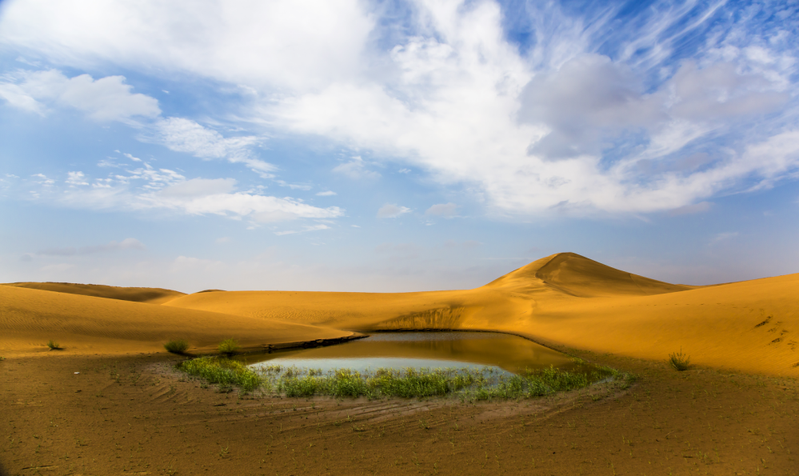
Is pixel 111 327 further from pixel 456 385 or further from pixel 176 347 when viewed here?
pixel 456 385

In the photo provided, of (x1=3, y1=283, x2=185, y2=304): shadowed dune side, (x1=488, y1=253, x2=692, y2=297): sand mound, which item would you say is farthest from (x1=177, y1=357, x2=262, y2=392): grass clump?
(x1=3, y1=283, x2=185, y2=304): shadowed dune side

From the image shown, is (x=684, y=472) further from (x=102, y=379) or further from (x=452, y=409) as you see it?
(x=102, y=379)

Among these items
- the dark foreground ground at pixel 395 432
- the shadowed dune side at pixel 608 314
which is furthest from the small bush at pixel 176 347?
the shadowed dune side at pixel 608 314

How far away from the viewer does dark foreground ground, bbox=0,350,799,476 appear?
570 centimetres

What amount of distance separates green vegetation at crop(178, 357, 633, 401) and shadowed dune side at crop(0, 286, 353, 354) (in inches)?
276

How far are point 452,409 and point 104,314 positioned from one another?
21.0 meters

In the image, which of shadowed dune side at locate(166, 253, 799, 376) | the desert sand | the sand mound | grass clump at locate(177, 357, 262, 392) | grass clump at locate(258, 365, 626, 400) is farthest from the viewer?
the sand mound

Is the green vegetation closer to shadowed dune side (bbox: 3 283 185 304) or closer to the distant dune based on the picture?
the distant dune

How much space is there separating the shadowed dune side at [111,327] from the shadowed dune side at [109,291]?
44.0m

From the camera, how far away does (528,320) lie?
27328 millimetres

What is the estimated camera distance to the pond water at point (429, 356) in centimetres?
1523

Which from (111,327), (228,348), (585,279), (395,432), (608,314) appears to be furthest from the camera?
(585,279)

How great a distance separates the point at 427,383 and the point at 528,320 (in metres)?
18.7

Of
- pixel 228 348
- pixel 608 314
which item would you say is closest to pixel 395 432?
pixel 228 348
